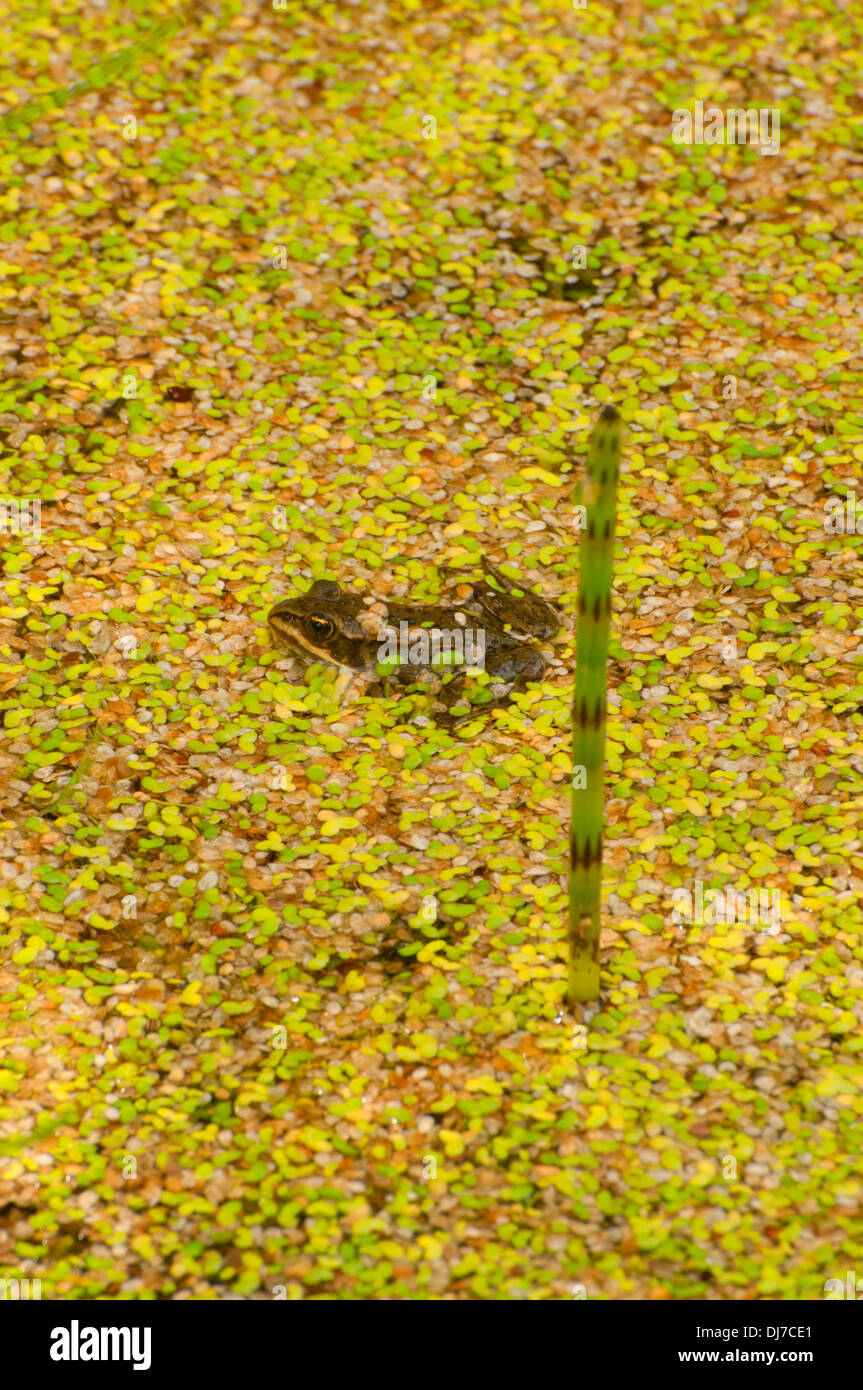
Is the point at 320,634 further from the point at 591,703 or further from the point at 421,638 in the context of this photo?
the point at 591,703

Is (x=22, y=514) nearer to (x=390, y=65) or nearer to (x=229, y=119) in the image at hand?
(x=229, y=119)

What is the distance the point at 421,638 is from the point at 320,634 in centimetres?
48

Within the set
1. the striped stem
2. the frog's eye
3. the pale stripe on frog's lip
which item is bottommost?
the striped stem

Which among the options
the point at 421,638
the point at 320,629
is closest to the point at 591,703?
the point at 421,638

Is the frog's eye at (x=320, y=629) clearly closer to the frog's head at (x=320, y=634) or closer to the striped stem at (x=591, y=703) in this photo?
the frog's head at (x=320, y=634)

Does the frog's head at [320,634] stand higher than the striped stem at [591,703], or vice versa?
the frog's head at [320,634]

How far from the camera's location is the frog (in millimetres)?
6223

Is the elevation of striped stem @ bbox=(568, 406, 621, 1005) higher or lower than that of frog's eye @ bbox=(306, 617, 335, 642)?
lower

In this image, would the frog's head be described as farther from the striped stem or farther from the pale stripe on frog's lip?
the striped stem

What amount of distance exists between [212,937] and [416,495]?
2.76m

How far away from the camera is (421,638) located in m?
6.29

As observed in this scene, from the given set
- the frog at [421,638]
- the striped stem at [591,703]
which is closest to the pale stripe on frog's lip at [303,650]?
the frog at [421,638]

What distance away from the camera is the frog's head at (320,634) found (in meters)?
6.25

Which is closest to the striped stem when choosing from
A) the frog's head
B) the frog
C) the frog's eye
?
the frog
